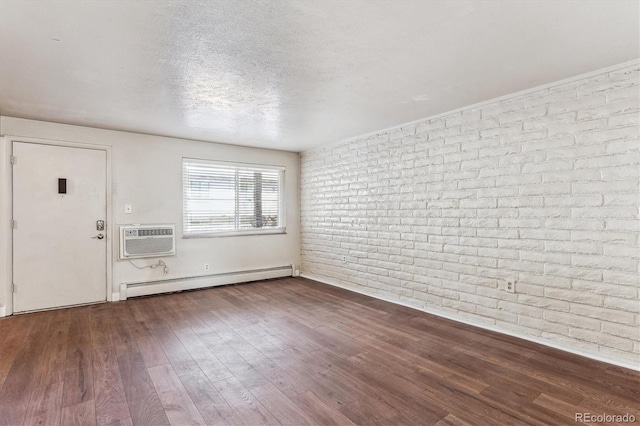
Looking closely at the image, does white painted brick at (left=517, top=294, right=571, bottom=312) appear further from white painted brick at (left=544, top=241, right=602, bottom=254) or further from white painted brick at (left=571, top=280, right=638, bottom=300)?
white painted brick at (left=544, top=241, right=602, bottom=254)

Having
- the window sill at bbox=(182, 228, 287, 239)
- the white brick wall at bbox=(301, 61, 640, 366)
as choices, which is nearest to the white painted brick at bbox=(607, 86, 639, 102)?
the white brick wall at bbox=(301, 61, 640, 366)

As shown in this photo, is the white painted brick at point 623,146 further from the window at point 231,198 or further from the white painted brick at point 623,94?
the window at point 231,198

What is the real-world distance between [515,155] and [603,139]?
65cm

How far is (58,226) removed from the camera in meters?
4.02

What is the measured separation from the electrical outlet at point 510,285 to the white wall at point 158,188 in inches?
148

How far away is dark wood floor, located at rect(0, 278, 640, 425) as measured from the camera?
6.30 ft

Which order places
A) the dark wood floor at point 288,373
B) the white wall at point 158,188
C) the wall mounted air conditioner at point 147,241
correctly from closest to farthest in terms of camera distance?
1. the dark wood floor at point 288,373
2. the white wall at point 158,188
3. the wall mounted air conditioner at point 147,241

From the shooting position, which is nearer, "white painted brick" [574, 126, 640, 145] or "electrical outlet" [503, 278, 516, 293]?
"white painted brick" [574, 126, 640, 145]

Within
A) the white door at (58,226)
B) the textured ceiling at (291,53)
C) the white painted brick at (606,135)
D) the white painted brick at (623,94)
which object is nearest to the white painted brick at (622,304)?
the white painted brick at (606,135)

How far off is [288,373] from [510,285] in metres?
2.25

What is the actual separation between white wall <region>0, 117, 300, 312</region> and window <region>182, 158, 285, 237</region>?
12 centimetres

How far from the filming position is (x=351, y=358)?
2641mm

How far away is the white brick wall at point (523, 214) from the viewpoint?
250cm

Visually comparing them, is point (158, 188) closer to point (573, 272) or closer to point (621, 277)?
point (573, 272)
